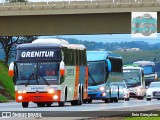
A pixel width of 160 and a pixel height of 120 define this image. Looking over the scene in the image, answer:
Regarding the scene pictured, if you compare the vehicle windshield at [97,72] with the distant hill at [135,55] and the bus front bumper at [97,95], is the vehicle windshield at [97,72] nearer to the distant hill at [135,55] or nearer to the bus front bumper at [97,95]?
the bus front bumper at [97,95]

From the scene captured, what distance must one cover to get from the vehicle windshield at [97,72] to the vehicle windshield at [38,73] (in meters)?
12.7

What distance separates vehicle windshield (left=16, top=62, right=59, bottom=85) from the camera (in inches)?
1492

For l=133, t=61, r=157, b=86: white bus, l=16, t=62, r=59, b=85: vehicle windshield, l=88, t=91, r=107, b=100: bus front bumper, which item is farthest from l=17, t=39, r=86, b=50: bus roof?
l=133, t=61, r=157, b=86: white bus

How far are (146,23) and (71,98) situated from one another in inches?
651

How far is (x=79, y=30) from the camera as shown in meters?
62.7

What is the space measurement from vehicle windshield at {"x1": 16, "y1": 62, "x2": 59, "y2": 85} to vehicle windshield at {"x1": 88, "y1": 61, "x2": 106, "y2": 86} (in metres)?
12.7

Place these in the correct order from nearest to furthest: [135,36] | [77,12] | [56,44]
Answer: [135,36] < [56,44] < [77,12]

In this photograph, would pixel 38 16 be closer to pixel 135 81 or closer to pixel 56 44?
pixel 135 81

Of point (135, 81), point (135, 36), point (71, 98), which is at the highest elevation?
point (135, 36)

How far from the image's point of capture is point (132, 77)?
234ft

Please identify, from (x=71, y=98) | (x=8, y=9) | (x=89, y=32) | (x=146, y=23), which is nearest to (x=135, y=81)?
(x=89, y=32)

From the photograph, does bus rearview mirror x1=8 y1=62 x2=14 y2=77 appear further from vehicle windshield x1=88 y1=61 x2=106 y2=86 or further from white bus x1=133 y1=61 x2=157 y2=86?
white bus x1=133 y1=61 x2=157 y2=86

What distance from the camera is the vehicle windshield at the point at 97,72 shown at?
51.1 metres

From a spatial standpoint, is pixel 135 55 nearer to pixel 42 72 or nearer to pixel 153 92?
pixel 153 92
